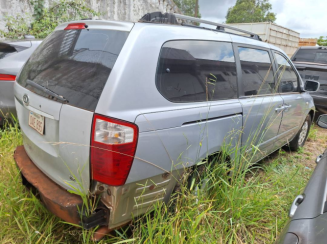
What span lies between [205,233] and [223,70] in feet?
4.47

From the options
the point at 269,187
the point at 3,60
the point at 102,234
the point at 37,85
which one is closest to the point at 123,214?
the point at 102,234

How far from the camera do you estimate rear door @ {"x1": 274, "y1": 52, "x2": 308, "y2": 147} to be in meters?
3.13

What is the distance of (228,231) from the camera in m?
1.89

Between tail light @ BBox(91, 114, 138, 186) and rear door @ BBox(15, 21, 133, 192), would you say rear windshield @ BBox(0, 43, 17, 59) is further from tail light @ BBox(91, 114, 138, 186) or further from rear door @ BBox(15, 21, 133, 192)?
tail light @ BBox(91, 114, 138, 186)

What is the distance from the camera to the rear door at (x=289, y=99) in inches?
123

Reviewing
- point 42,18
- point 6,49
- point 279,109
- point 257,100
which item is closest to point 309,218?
point 257,100

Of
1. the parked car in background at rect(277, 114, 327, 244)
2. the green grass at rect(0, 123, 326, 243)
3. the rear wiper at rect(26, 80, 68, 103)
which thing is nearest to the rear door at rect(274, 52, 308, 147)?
the green grass at rect(0, 123, 326, 243)

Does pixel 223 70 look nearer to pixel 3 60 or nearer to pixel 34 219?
pixel 34 219

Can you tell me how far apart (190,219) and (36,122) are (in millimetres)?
1332

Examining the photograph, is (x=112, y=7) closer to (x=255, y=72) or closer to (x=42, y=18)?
(x=42, y=18)

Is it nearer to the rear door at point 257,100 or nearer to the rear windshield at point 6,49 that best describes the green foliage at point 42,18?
the rear windshield at point 6,49

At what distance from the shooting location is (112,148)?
4.68ft

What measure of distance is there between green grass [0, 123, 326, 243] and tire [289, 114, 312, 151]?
2046 mm

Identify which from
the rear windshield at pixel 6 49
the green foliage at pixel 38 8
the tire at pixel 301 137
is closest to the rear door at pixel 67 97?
the rear windshield at pixel 6 49
